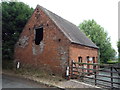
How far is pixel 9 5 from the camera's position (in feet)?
49.2

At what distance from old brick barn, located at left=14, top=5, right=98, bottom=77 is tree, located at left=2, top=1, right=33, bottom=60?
2.84ft

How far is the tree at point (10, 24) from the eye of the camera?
13547 millimetres

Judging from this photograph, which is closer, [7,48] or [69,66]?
[69,66]

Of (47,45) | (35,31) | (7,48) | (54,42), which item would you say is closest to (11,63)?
(7,48)

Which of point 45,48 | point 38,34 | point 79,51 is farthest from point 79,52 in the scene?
point 38,34

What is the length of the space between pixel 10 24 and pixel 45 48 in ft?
21.5

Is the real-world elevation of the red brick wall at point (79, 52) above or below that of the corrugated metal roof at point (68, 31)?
below

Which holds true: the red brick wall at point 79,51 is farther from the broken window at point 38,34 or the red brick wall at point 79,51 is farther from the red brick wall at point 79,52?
the broken window at point 38,34

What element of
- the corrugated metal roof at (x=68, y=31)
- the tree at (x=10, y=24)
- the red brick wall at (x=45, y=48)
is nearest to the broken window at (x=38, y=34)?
the red brick wall at (x=45, y=48)

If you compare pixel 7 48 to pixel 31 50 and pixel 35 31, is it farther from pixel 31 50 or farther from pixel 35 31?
pixel 35 31

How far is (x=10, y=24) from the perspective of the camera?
13.8 meters

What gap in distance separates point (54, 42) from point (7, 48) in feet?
23.0

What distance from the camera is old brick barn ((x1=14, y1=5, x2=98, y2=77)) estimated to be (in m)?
9.49

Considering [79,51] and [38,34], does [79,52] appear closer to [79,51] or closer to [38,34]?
[79,51]
